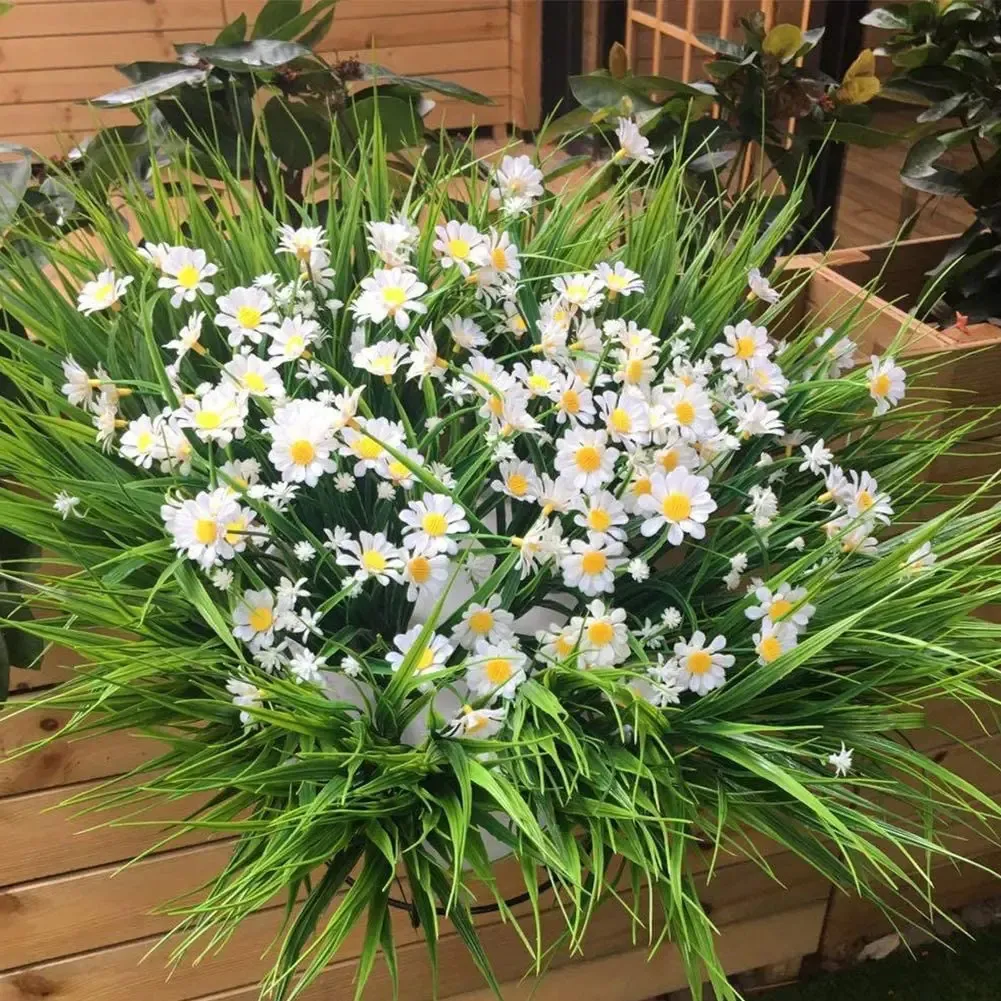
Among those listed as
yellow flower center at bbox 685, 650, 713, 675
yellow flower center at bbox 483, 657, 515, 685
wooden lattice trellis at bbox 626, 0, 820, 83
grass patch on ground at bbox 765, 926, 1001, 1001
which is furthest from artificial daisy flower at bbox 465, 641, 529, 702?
wooden lattice trellis at bbox 626, 0, 820, 83

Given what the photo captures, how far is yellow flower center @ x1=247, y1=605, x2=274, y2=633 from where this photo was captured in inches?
22.9

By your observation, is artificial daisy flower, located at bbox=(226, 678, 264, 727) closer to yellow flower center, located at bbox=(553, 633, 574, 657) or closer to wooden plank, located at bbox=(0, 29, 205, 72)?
yellow flower center, located at bbox=(553, 633, 574, 657)

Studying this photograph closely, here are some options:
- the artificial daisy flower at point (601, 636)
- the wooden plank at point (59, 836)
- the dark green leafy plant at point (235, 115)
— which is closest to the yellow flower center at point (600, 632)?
the artificial daisy flower at point (601, 636)

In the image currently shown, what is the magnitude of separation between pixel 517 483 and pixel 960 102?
0.80 metres

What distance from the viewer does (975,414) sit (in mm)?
991

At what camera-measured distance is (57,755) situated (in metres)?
0.97

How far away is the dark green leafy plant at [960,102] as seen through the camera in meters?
1.06

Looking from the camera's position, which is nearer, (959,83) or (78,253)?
(78,253)

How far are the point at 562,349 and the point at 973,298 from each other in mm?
689

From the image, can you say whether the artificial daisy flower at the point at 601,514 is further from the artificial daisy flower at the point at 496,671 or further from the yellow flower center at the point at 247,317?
the yellow flower center at the point at 247,317

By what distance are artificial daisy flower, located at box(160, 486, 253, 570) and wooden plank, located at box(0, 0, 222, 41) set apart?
3.05 meters

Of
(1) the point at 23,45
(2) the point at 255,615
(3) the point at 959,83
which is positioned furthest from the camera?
(1) the point at 23,45

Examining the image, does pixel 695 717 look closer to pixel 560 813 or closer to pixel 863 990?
pixel 560 813

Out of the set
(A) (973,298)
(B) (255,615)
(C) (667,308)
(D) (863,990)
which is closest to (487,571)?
(B) (255,615)
